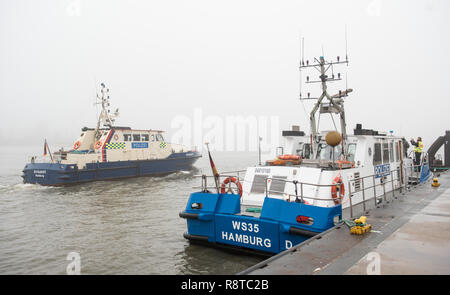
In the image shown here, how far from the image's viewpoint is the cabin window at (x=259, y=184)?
9.50 meters

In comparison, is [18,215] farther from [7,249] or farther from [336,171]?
[336,171]

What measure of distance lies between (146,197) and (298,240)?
14162 mm

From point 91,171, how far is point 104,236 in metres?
17.3

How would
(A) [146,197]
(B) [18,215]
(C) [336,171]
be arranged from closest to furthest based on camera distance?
(C) [336,171] → (B) [18,215] → (A) [146,197]

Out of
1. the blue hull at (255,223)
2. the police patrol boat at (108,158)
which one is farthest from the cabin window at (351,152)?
the police patrol boat at (108,158)

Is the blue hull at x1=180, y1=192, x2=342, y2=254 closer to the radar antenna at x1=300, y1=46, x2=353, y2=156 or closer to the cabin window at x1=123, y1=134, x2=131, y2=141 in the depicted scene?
the radar antenna at x1=300, y1=46, x2=353, y2=156

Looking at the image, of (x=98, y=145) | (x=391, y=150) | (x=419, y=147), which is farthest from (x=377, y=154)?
(x=98, y=145)

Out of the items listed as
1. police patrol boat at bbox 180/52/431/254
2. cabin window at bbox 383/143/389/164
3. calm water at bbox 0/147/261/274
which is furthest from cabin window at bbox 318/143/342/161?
calm water at bbox 0/147/261/274

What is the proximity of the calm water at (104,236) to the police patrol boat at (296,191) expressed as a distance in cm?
79

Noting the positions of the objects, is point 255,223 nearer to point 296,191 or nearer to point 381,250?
point 296,191

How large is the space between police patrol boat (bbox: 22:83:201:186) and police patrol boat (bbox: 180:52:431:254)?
20.1 meters

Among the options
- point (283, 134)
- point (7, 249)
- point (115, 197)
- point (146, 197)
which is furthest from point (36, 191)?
point (283, 134)

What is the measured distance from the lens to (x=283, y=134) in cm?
1191
